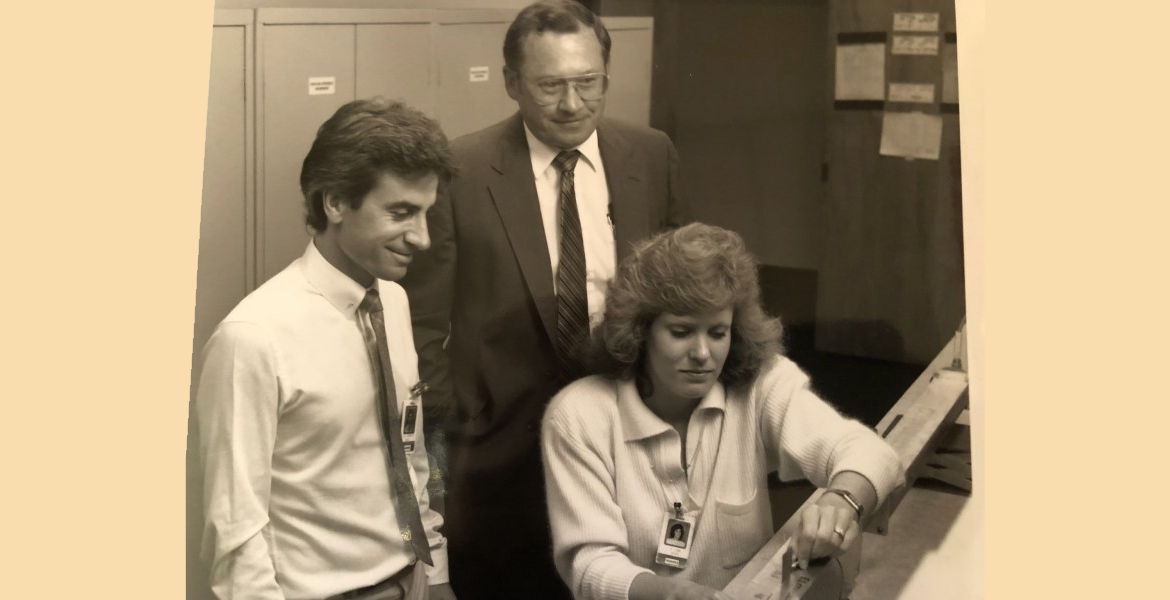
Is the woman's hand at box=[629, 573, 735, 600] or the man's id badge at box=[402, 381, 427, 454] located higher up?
the man's id badge at box=[402, 381, 427, 454]

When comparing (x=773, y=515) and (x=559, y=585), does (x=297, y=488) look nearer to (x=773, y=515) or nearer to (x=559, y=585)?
(x=559, y=585)

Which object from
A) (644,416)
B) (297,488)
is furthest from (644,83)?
(297,488)

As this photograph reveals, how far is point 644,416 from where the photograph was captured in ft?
6.86

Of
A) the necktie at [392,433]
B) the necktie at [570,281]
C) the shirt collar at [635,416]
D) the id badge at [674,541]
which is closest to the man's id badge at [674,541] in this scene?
the id badge at [674,541]

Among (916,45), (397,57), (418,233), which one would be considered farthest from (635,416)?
(916,45)

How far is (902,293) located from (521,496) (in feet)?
2.16

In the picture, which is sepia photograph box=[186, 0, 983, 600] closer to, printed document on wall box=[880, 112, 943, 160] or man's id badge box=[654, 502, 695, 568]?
man's id badge box=[654, 502, 695, 568]

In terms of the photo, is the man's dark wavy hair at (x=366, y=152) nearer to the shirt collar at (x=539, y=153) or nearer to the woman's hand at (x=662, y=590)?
the shirt collar at (x=539, y=153)

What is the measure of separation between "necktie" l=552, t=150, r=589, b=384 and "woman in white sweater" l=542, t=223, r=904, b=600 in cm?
3

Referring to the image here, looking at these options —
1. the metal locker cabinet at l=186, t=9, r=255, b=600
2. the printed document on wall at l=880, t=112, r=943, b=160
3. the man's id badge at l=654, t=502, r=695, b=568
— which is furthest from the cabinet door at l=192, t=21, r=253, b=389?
the printed document on wall at l=880, t=112, r=943, b=160

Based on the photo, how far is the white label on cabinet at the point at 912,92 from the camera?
2270 mm

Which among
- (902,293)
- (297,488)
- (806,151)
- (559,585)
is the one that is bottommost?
(559,585)

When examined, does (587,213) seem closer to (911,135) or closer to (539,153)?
(539,153)

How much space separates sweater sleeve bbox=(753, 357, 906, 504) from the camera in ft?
6.94
